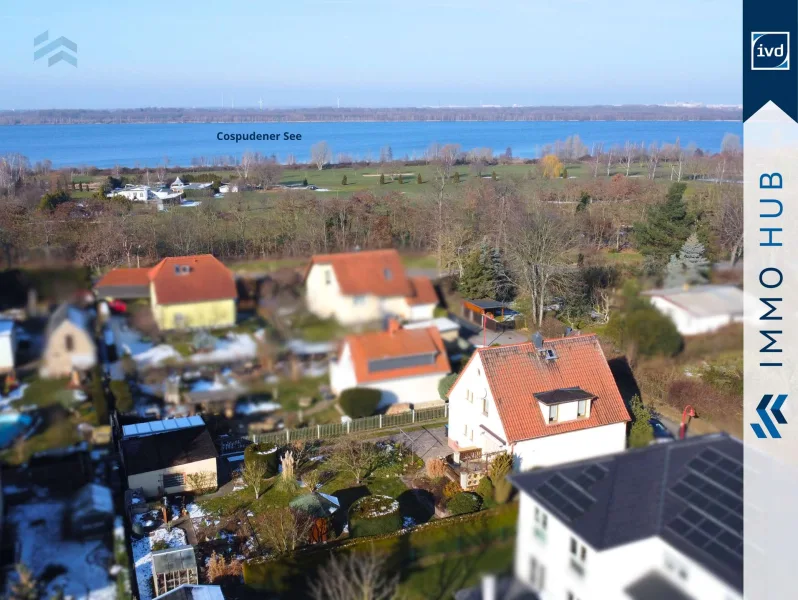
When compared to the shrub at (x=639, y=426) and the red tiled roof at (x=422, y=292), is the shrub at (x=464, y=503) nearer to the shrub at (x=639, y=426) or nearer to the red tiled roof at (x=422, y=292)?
the shrub at (x=639, y=426)

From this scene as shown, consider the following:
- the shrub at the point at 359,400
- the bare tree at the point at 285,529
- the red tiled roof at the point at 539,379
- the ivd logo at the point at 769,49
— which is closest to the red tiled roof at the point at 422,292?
the shrub at the point at 359,400

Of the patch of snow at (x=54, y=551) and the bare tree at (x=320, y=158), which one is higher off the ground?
the bare tree at (x=320, y=158)

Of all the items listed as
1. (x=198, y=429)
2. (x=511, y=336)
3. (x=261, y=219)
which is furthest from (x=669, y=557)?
(x=198, y=429)

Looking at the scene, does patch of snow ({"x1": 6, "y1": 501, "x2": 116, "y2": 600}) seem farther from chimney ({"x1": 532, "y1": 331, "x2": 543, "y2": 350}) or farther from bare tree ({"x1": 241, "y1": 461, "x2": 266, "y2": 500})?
chimney ({"x1": 532, "y1": 331, "x2": 543, "y2": 350})

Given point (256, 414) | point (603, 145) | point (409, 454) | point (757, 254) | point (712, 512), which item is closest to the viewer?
point (256, 414)

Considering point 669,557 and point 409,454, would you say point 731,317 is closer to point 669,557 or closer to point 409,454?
point 669,557

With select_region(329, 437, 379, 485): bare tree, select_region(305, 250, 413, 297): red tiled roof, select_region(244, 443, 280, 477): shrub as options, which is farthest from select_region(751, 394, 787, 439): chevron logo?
select_region(244, 443, 280, 477): shrub
